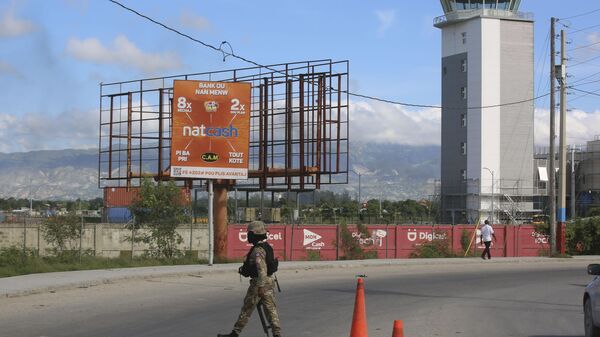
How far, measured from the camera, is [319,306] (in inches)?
655

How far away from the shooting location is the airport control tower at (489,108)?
80500mm

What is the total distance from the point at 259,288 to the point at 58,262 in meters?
18.3

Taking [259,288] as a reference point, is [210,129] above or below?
above

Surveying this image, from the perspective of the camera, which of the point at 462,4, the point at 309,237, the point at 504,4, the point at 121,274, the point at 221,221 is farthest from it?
the point at 462,4

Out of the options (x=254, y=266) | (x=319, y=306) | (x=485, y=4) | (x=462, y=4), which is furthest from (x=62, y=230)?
(x=462, y=4)

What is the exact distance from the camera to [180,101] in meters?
27.9

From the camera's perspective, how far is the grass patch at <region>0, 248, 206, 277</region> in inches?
974

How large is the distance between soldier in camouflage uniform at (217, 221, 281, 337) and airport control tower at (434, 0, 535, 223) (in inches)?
2765

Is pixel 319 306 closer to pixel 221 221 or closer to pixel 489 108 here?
pixel 221 221

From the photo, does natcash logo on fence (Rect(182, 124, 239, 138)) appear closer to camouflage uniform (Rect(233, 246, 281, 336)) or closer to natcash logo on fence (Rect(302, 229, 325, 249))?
natcash logo on fence (Rect(302, 229, 325, 249))

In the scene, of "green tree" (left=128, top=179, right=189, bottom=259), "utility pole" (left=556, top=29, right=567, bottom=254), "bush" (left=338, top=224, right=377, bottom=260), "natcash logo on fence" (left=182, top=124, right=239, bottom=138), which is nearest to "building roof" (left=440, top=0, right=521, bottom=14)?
"utility pole" (left=556, top=29, right=567, bottom=254)

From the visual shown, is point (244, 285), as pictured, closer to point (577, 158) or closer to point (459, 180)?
point (459, 180)

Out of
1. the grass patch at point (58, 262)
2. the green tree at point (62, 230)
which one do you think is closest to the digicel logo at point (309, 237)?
the grass patch at point (58, 262)

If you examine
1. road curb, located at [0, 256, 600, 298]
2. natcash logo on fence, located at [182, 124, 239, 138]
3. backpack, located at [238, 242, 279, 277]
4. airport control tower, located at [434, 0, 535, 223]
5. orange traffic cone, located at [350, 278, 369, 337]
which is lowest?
road curb, located at [0, 256, 600, 298]
